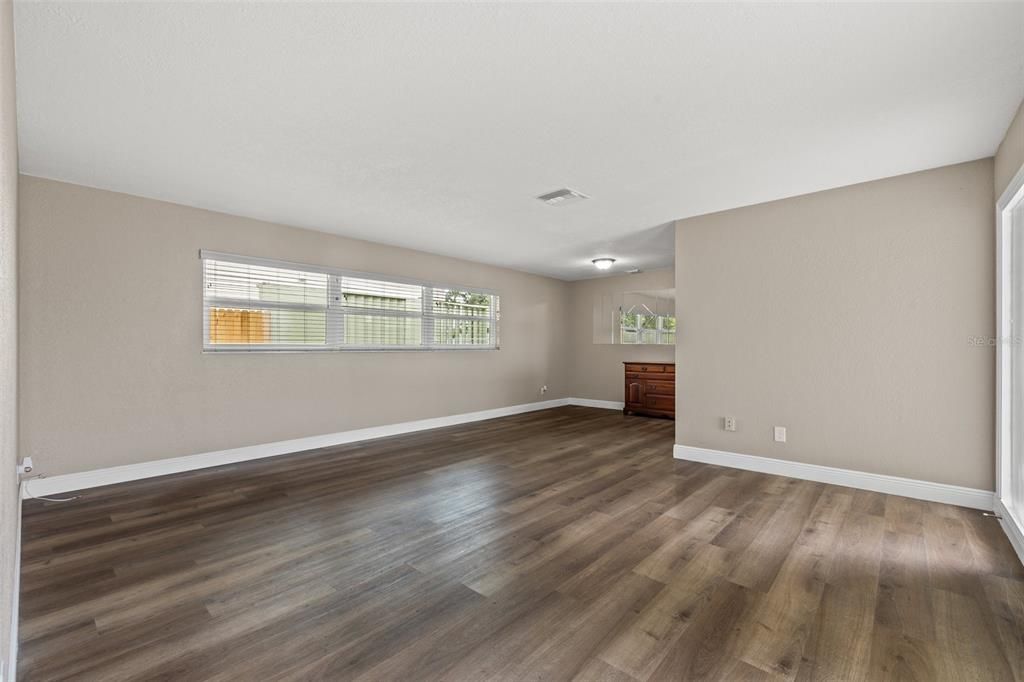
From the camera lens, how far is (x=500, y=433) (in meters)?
5.73

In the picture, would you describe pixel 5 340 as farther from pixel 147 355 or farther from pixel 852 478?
pixel 852 478

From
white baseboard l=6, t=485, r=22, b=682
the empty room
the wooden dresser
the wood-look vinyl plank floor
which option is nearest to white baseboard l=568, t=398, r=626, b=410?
the wooden dresser

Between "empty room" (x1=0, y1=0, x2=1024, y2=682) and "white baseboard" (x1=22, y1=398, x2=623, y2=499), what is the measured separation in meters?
0.03

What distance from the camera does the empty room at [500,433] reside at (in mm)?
1757

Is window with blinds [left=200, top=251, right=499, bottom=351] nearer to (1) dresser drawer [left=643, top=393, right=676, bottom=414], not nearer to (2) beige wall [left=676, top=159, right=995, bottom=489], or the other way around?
(1) dresser drawer [left=643, top=393, right=676, bottom=414]

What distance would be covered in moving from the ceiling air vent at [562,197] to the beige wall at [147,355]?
8.41ft

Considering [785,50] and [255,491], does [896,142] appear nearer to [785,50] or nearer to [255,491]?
[785,50]

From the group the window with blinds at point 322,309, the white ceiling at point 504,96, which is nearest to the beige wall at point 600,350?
the window with blinds at point 322,309

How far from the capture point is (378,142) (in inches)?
112

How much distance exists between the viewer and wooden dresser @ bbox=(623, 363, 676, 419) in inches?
267

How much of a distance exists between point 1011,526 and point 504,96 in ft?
12.4

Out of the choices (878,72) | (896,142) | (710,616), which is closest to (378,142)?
(878,72)

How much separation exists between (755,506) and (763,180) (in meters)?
2.44

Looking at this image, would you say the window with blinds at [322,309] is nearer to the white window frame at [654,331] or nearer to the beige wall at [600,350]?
the beige wall at [600,350]
